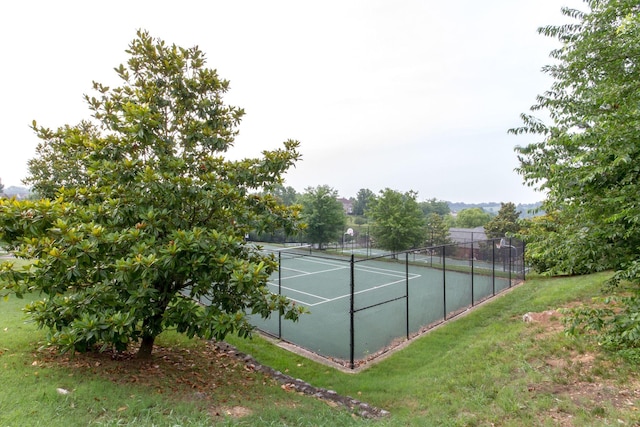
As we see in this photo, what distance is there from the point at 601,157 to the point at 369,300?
408 inches

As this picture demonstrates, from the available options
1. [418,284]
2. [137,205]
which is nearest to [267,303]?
[137,205]

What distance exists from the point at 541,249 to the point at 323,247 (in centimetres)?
2416

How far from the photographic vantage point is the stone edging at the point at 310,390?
4.45 m

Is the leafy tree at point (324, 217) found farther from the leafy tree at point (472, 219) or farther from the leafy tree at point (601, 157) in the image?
the leafy tree at point (472, 219)

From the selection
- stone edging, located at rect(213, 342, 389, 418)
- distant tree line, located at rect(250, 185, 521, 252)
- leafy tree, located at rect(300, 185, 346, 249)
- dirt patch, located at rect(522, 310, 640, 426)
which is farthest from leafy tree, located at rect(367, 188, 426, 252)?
dirt patch, located at rect(522, 310, 640, 426)

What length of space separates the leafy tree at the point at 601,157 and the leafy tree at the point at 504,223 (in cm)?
2907

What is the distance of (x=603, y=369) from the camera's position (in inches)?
173

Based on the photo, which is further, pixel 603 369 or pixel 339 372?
pixel 339 372

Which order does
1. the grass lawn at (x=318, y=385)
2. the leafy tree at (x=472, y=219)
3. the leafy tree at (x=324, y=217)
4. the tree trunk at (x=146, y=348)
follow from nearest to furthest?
the grass lawn at (x=318, y=385), the tree trunk at (x=146, y=348), the leafy tree at (x=324, y=217), the leafy tree at (x=472, y=219)

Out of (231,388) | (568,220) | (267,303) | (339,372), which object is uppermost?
(568,220)

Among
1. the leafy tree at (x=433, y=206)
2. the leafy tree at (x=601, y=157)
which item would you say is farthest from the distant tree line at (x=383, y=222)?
the leafy tree at (x=433, y=206)

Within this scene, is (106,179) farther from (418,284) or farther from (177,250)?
(418,284)

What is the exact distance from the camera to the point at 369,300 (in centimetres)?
1311

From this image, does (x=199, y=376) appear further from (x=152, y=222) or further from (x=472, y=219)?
(x=472, y=219)
